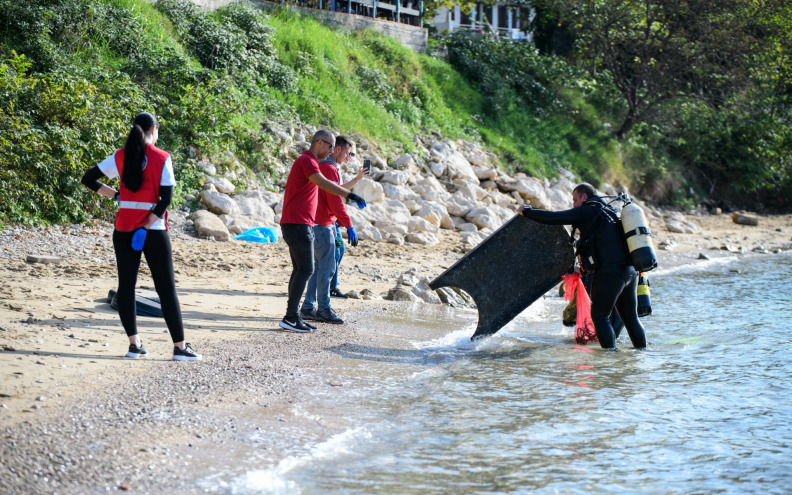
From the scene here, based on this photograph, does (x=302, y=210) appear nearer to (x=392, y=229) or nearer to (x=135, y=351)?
(x=135, y=351)

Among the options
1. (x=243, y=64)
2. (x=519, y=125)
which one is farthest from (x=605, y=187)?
(x=243, y=64)

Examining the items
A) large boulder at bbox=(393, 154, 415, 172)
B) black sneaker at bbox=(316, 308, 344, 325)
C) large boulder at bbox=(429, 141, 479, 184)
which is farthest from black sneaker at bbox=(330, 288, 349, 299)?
large boulder at bbox=(429, 141, 479, 184)

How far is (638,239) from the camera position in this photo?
6.64 m

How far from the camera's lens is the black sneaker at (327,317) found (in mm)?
7359

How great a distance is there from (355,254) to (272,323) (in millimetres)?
4561

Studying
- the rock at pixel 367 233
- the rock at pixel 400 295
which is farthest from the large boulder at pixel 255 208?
the rock at pixel 400 295

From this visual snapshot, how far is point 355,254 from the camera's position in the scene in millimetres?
11641

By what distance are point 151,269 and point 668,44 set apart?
22907mm

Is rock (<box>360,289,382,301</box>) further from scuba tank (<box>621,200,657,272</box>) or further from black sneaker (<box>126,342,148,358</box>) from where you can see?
black sneaker (<box>126,342,148,358</box>)

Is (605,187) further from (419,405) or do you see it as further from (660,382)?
(419,405)

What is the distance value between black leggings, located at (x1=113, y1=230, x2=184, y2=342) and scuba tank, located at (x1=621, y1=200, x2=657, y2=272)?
420 cm

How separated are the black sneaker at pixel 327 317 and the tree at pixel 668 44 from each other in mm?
20430

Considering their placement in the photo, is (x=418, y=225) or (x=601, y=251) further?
(x=418, y=225)

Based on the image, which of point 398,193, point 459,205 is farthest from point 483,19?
point 398,193
